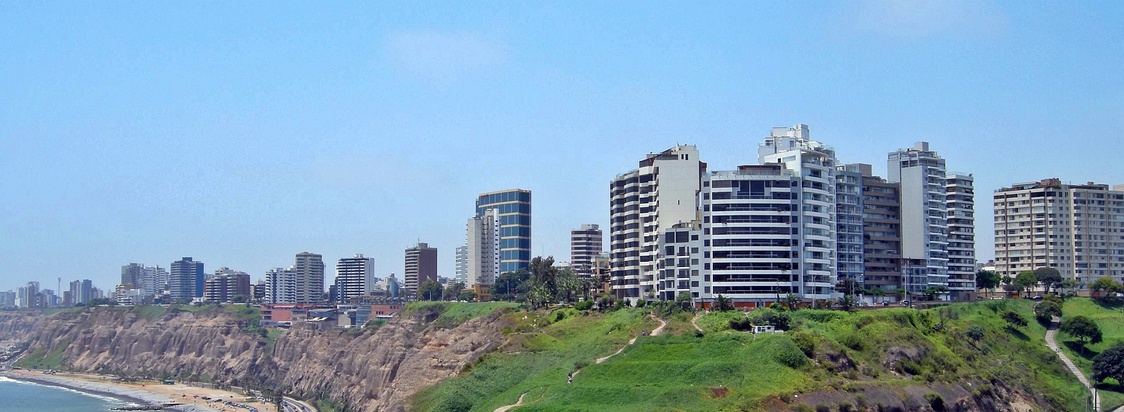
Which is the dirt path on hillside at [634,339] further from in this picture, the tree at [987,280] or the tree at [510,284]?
the tree at [510,284]

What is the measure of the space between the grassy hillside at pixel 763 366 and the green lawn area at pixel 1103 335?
96.3 inches

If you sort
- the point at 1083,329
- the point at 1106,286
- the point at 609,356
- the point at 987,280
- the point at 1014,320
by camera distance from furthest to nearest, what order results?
the point at 987,280
the point at 1106,286
the point at 1014,320
the point at 1083,329
the point at 609,356

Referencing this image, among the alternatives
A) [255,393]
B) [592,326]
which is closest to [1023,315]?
[592,326]

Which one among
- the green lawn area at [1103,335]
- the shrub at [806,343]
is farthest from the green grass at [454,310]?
the green lawn area at [1103,335]

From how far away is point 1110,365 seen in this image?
92.8 metres

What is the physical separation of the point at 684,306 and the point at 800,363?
25.9 m

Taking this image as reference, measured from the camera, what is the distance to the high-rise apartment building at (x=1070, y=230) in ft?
491

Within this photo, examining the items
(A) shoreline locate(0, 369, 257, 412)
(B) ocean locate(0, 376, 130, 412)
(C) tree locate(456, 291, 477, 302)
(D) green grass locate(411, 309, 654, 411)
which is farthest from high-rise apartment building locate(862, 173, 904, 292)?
(B) ocean locate(0, 376, 130, 412)

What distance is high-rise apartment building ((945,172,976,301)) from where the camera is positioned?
412 ft

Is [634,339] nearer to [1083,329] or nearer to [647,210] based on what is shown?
[647,210]

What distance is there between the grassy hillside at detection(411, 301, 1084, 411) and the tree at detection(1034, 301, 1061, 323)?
3.25 meters

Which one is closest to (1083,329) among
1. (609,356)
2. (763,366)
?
(763,366)

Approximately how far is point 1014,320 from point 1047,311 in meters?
5.28

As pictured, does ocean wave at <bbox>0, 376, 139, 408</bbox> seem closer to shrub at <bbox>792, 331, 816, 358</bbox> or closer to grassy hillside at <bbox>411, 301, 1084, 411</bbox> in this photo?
grassy hillside at <bbox>411, 301, 1084, 411</bbox>
